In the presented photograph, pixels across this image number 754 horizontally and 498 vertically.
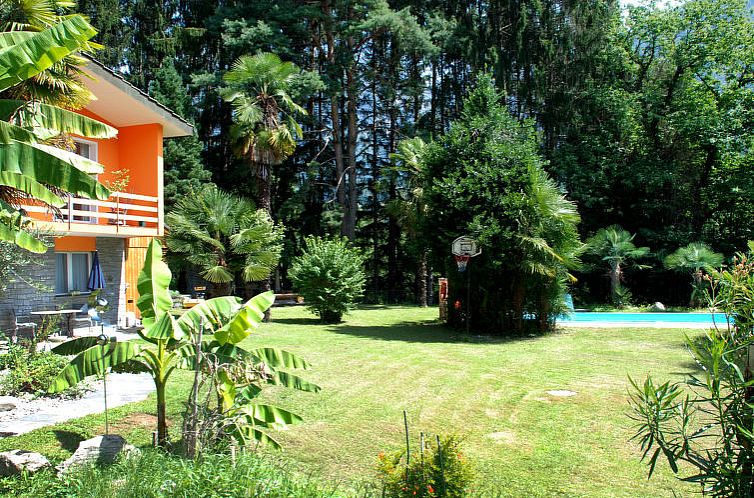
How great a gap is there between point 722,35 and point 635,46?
185 inches

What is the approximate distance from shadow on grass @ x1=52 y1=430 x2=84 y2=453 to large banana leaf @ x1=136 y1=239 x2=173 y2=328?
1.86 metres

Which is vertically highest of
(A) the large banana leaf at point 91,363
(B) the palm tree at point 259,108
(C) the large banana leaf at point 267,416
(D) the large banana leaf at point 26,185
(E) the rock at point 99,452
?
→ (B) the palm tree at point 259,108

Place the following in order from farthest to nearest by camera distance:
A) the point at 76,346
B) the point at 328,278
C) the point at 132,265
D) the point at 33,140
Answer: the point at 328,278 < the point at 132,265 < the point at 76,346 < the point at 33,140

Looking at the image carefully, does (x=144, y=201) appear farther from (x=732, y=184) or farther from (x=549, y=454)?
(x=732, y=184)

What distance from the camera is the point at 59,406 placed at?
29.9 ft

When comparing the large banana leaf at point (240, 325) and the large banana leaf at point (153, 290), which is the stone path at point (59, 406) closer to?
the large banana leaf at point (153, 290)

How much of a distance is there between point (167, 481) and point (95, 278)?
14234 millimetres

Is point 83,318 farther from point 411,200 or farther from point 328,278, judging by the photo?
point 411,200

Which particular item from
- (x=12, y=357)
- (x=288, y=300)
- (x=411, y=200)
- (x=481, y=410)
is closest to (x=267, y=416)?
(x=481, y=410)

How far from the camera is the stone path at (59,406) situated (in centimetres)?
801

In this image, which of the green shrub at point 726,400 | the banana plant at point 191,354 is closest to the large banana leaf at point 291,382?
the banana plant at point 191,354

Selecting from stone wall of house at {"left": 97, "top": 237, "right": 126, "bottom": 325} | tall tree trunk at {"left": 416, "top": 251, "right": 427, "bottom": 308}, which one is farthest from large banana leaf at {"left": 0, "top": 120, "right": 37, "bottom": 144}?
tall tree trunk at {"left": 416, "top": 251, "right": 427, "bottom": 308}

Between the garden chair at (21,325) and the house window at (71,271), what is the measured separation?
5.18 ft

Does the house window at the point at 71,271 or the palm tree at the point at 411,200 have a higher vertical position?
the palm tree at the point at 411,200
